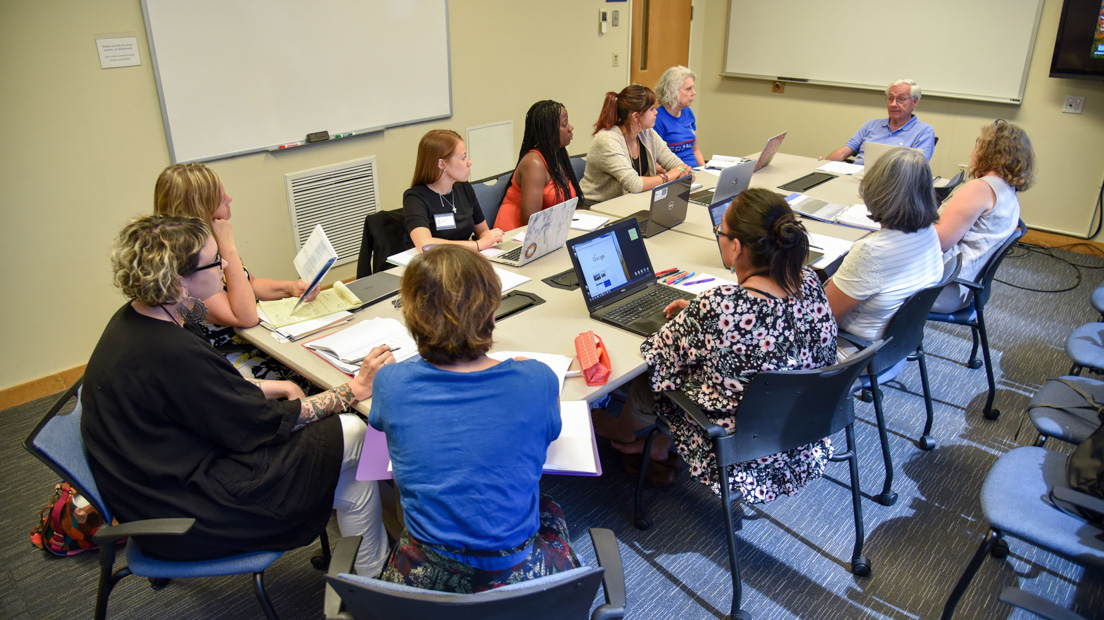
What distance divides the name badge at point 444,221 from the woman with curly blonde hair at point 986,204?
6.75 feet

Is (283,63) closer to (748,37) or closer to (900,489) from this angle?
(900,489)

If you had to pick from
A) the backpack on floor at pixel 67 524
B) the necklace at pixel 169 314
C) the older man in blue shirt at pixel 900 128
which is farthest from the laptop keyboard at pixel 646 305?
the older man in blue shirt at pixel 900 128

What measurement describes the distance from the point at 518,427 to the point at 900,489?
188cm

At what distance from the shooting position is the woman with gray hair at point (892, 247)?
7.79ft

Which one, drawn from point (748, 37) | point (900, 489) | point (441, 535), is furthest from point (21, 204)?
point (748, 37)

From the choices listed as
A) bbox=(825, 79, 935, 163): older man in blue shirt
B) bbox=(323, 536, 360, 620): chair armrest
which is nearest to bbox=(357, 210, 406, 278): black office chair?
bbox=(323, 536, 360, 620): chair armrest

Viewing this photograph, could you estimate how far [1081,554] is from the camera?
66.4 inches

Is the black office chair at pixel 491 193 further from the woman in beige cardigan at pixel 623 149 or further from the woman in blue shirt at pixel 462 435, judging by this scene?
the woman in blue shirt at pixel 462 435

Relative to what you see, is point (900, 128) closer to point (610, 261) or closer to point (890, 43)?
point (890, 43)

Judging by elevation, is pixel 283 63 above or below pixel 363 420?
above

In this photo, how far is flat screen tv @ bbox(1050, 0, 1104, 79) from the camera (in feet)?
14.4

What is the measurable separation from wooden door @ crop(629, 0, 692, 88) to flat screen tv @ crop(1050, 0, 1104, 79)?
281 cm

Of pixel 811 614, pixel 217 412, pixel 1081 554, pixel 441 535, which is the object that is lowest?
pixel 811 614

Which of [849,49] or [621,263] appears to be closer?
[621,263]
